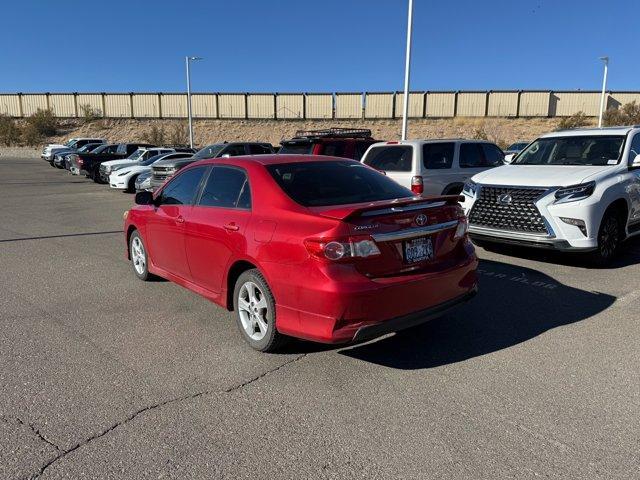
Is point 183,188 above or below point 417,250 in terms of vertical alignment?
above

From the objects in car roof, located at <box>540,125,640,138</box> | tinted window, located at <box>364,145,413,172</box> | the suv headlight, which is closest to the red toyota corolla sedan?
the suv headlight

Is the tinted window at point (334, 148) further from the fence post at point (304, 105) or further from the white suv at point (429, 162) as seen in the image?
the fence post at point (304, 105)

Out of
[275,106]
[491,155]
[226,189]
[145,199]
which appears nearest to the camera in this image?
[226,189]

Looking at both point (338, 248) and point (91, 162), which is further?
point (91, 162)

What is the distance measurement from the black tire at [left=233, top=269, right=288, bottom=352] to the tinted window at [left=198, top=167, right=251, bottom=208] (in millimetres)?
649

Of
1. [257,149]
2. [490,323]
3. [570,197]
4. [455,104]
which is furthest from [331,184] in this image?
[455,104]

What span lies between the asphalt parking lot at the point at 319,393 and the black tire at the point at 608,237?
1036mm

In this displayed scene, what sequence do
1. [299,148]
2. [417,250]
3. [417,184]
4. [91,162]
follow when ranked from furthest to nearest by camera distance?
1. [91,162]
2. [299,148]
3. [417,184]
4. [417,250]

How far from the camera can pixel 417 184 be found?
9.16 metres

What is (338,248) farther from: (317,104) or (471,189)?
(317,104)

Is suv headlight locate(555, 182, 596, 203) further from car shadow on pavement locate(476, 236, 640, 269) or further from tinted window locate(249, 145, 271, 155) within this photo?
tinted window locate(249, 145, 271, 155)

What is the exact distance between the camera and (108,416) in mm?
3336

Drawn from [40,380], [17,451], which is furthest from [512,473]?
[40,380]

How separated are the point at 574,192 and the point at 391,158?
13.2ft
